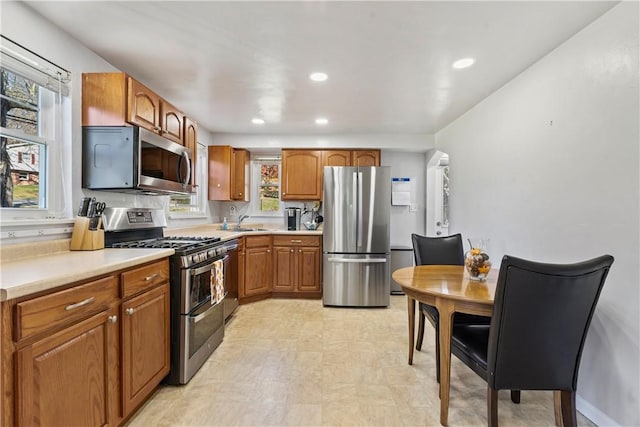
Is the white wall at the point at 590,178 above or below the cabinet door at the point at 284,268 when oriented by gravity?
above

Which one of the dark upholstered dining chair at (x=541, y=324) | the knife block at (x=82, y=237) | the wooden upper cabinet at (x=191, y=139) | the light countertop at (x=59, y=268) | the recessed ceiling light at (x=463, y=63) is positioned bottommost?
the dark upholstered dining chair at (x=541, y=324)

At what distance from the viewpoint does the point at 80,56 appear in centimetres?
206

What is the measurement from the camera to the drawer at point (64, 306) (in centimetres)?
105

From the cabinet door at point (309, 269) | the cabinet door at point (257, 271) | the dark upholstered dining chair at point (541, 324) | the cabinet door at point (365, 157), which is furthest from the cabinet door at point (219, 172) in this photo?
the dark upholstered dining chair at point (541, 324)

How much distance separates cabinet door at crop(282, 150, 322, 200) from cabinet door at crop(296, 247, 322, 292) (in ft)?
2.68

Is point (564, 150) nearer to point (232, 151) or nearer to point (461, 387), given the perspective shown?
point (461, 387)

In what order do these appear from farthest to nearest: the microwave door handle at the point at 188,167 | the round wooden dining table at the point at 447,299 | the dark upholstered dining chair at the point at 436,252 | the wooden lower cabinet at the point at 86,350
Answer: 1. the microwave door handle at the point at 188,167
2. the dark upholstered dining chair at the point at 436,252
3. the round wooden dining table at the point at 447,299
4. the wooden lower cabinet at the point at 86,350

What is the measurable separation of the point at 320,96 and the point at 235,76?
804mm

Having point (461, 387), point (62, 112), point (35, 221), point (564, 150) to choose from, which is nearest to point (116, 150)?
point (62, 112)

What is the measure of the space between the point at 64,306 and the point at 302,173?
3.43 meters

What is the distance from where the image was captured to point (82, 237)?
193cm

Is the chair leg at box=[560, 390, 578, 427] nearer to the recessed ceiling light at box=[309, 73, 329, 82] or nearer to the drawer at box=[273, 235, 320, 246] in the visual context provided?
the recessed ceiling light at box=[309, 73, 329, 82]

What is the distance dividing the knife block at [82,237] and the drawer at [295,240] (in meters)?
2.28

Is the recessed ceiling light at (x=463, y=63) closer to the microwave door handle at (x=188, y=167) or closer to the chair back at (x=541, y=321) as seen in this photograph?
the chair back at (x=541, y=321)
